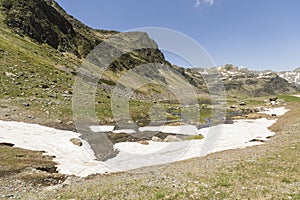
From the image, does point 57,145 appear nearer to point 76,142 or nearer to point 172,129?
point 76,142

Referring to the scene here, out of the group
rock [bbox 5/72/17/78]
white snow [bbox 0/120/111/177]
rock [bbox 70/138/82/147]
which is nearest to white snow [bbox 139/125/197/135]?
white snow [bbox 0/120/111/177]

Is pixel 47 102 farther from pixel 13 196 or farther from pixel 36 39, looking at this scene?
pixel 36 39

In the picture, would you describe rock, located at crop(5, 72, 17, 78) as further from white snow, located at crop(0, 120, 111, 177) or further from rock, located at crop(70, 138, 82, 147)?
rock, located at crop(70, 138, 82, 147)

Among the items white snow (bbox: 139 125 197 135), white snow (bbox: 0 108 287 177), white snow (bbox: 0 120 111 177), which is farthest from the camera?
white snow (bbox: 139 125 197 135)

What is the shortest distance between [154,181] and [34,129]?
31807 millimetres

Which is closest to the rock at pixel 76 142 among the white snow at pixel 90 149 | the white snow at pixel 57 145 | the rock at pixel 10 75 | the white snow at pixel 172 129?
the white snow at pixel 57 145

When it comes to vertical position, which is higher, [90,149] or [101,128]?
[101,128]

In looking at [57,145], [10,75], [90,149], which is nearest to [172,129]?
[90,149]

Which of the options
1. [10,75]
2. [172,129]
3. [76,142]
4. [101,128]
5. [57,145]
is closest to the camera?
[57,145]

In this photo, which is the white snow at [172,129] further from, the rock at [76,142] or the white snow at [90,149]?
the rock at [76,142]

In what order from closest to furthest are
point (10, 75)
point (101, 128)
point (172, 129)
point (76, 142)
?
point (76, 142) → point (101, 128) → point (172, 129) → point (10, 75)

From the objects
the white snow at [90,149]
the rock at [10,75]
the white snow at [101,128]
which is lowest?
the white snow at [90,149]

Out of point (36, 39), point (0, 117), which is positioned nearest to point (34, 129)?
point (0, 117)

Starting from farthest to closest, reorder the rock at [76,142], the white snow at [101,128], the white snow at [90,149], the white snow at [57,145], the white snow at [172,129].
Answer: the white snow at [172,129]
the white snow at [101,128]
the rock at [76,142]
the white snow at [90,149]
the white snow at [57,145]
